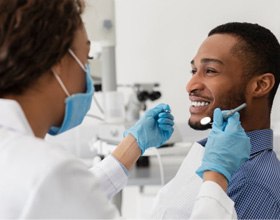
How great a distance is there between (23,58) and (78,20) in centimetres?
17

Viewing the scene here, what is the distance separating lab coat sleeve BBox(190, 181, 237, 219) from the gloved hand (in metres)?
0.46

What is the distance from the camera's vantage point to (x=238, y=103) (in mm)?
1396

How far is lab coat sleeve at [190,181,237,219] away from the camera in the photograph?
100cm

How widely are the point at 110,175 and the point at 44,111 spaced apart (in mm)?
477

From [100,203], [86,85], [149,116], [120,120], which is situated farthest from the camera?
[120,120]

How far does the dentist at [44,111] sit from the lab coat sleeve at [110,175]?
336mm

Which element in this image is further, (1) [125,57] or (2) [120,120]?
(1) [125,57]

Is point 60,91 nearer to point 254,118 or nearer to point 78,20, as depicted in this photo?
point 78,20

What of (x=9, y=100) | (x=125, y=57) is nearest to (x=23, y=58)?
(x=9, y=100)

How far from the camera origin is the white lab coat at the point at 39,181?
31.9 inches

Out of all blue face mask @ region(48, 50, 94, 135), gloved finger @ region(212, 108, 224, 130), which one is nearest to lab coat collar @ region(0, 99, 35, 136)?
blue face mask @ region(48, 50, 94, 135)

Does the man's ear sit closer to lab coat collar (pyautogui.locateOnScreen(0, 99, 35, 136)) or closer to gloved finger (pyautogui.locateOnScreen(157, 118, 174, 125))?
gloved finger (pyautogui.locateOnScreen(157, 118, 174, 125))

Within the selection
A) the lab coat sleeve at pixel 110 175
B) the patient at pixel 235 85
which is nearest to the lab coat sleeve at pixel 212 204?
the patient at pixel 235 85

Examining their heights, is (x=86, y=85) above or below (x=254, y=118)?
above
